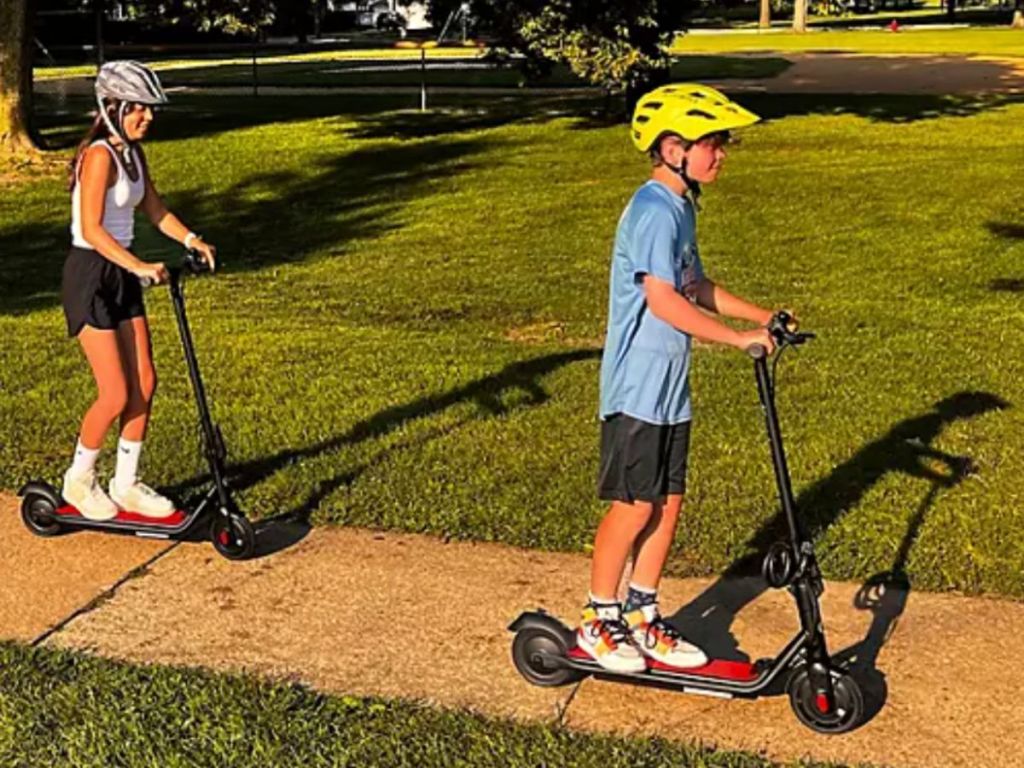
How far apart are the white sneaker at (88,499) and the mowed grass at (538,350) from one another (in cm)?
60

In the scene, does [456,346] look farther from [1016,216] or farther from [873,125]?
[873,125]

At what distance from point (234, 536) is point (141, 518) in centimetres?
41

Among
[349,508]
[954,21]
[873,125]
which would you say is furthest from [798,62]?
[954,21]

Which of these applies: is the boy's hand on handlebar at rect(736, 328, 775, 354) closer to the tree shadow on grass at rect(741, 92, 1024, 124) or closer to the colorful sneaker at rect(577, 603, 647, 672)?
the colorful sneaker at rect(577, 603, 647, 672)

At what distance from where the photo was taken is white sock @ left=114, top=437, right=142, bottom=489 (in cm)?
510

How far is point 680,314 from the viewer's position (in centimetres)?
355

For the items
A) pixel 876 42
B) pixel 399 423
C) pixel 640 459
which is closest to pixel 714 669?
pixel 640 459

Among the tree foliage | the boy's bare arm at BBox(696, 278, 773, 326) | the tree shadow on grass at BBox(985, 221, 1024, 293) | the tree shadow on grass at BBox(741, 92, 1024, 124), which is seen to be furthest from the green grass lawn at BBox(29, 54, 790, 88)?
the boy's bare arm at BBox(696, 278, 773, 326)

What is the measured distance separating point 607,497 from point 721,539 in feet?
4.58

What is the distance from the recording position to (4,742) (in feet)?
11.9

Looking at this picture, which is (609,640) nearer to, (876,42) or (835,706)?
(835,706)

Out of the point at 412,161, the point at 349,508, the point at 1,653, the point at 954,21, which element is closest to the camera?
the point at 1,653

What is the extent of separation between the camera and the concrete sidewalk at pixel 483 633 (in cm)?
373

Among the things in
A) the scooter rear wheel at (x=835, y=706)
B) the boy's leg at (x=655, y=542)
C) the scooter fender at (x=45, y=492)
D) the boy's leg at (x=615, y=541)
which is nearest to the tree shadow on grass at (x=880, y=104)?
the scooter fender at (x=45, y=492)
